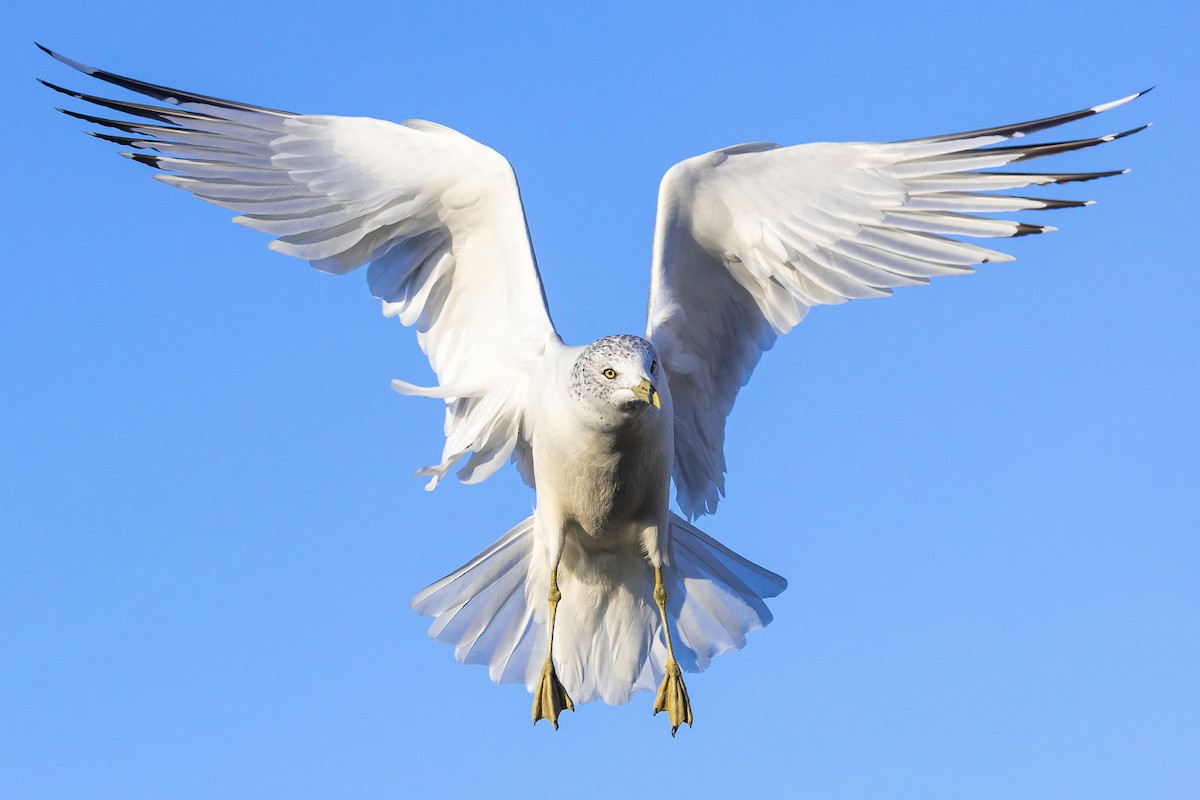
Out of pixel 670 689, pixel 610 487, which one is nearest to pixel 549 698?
pixel 670 689

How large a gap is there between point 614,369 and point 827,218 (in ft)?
6.67

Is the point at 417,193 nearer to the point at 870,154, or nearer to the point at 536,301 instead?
the point at 536,301

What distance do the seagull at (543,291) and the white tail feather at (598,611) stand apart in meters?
0.01

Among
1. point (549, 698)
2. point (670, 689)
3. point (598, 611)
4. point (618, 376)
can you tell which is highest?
point (618, 376)

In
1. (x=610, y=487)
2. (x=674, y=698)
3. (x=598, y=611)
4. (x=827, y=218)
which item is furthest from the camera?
(x=598, y=611)

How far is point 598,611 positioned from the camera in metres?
11.0

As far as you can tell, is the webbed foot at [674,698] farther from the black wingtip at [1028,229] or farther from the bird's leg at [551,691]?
the black wingtip at [1028,229]

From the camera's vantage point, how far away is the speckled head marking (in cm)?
930

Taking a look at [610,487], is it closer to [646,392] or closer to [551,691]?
[646,392]

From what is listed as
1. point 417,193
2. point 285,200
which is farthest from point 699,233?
point 285,200

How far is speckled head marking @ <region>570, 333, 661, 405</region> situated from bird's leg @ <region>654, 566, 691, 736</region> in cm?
159

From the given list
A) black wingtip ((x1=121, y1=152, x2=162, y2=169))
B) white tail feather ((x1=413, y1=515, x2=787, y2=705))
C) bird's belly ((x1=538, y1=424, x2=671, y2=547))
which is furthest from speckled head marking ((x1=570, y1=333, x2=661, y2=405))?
black wingtip ((x1=121, y1=152, x2=162, y2=169))

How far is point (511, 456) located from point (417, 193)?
5.54 ft

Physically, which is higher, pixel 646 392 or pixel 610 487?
pixel 646 392
